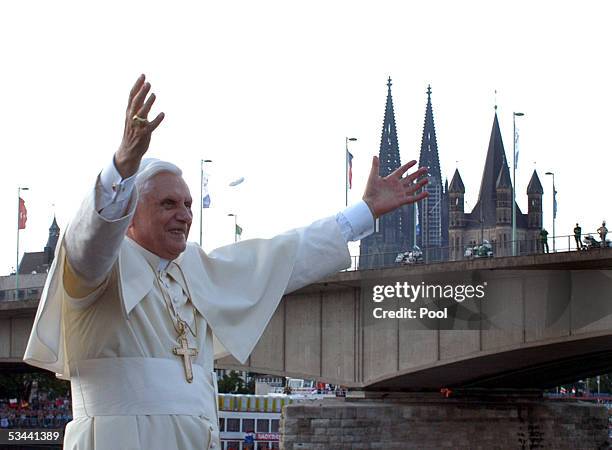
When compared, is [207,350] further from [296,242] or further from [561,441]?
[561,441]

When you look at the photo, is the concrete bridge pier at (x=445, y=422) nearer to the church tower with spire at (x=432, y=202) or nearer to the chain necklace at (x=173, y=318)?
the chain necklace at (x=173, y=318)

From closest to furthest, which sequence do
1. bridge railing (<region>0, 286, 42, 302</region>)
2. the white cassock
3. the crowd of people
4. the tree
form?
the white cassock → bridge railing (<region>0, 286, 42, 302</region>) → the crowd of people → the tree

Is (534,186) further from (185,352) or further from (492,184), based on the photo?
(185,352)

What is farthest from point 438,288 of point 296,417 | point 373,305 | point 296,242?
point 296,242

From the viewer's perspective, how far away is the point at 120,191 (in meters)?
4.56

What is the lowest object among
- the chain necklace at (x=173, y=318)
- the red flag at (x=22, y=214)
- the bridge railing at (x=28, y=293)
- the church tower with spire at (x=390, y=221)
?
the chain necklace at (x=173, y=318)

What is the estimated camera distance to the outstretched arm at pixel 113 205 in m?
4.42

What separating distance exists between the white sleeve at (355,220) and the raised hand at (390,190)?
0.03m

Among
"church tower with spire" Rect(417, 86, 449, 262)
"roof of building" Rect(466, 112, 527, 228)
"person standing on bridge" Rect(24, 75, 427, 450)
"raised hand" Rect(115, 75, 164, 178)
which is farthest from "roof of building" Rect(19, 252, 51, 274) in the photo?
"raised hand" Rect(115, 75, 164, 178)

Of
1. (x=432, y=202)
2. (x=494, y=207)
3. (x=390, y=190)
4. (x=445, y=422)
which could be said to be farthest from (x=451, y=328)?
(x=432, y=202)

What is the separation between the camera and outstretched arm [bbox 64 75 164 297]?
4.42 metres

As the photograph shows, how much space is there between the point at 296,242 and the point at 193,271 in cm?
50

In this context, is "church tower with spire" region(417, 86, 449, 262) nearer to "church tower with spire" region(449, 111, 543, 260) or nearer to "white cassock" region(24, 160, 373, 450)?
"church tower with spire" region(449, 111, 543, 260)

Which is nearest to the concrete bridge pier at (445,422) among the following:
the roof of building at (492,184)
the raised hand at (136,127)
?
the raised hand at (136,127)
